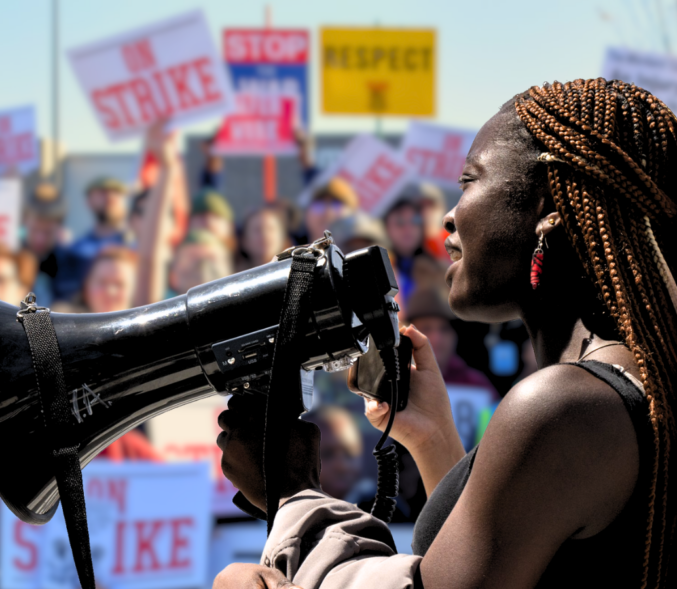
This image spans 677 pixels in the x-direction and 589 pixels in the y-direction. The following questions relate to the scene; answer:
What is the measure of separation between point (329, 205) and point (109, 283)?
1.36 meters

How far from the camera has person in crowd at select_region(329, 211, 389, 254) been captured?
4996 mm

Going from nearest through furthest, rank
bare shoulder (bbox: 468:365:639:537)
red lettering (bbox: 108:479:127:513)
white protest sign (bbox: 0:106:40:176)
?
bare shoulder (bbox: 468:365:639:537)
red lettering (bbox: 108:479:127:513)
white protest sign (bbox: 0:106:40:176)

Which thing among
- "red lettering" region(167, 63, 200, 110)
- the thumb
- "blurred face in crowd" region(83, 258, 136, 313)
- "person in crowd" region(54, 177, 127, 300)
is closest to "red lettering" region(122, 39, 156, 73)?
"red lettering" region(167, 63, 200, 110)

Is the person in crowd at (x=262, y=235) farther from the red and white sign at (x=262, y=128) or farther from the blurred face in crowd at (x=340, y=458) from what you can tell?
the blurred face in crowd at (x=340, y=458)

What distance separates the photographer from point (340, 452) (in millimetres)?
4699

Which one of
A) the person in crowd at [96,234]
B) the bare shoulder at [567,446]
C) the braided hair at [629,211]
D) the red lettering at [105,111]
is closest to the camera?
the bare shoulder at [567,446]

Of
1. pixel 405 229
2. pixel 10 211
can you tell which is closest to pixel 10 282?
pixel 10 211

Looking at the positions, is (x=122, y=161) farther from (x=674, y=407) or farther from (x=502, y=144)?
(x=674, y=407)

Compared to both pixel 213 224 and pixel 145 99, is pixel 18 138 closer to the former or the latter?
pixel 145 99

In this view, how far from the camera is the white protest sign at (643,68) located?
524 centimetres

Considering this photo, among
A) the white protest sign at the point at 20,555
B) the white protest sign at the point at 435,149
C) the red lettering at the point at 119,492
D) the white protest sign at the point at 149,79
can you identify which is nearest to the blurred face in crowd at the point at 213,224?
the white protest sign at the point at 149,79

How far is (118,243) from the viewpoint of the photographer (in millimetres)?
4902

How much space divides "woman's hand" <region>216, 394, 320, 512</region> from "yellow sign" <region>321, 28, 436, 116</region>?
4.01 m

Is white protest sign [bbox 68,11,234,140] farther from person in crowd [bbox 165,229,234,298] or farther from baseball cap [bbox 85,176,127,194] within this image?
person in crowd [bbox 165,229,234,298]
